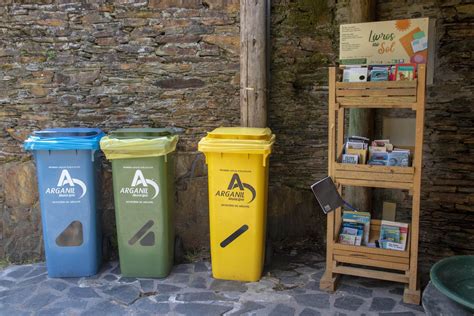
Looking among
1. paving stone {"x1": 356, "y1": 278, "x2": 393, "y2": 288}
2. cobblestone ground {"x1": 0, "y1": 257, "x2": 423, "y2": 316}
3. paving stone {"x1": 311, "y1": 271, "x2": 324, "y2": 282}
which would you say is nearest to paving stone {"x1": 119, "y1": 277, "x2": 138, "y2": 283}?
cobblestone ground {"x1": 0, "y1": 257, "x2": 423, "y2": 316}

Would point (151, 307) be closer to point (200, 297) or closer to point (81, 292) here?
point (200, 297)

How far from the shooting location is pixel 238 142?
11.1ft

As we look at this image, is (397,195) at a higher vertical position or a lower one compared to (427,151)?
lower

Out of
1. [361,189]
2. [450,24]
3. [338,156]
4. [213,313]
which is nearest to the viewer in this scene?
[213,313]

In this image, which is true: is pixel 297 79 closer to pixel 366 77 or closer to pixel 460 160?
pixel 366 77

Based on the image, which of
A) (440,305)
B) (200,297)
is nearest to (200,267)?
(200,297)

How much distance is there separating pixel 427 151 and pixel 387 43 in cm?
118

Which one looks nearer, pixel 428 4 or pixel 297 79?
pixel 428 4

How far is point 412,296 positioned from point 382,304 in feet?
0.74

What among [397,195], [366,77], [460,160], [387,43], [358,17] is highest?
[358,17]

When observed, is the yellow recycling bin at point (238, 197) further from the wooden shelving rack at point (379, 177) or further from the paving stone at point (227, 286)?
the wooden shelving rack at point (379, 177)

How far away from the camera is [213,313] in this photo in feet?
10.3

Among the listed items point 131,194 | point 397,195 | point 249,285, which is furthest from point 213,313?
point 397,195

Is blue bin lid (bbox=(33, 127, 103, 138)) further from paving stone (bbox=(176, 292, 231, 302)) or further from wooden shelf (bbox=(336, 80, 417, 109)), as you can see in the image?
wooden shelf (bbox=(336, 80, 417, 109))
